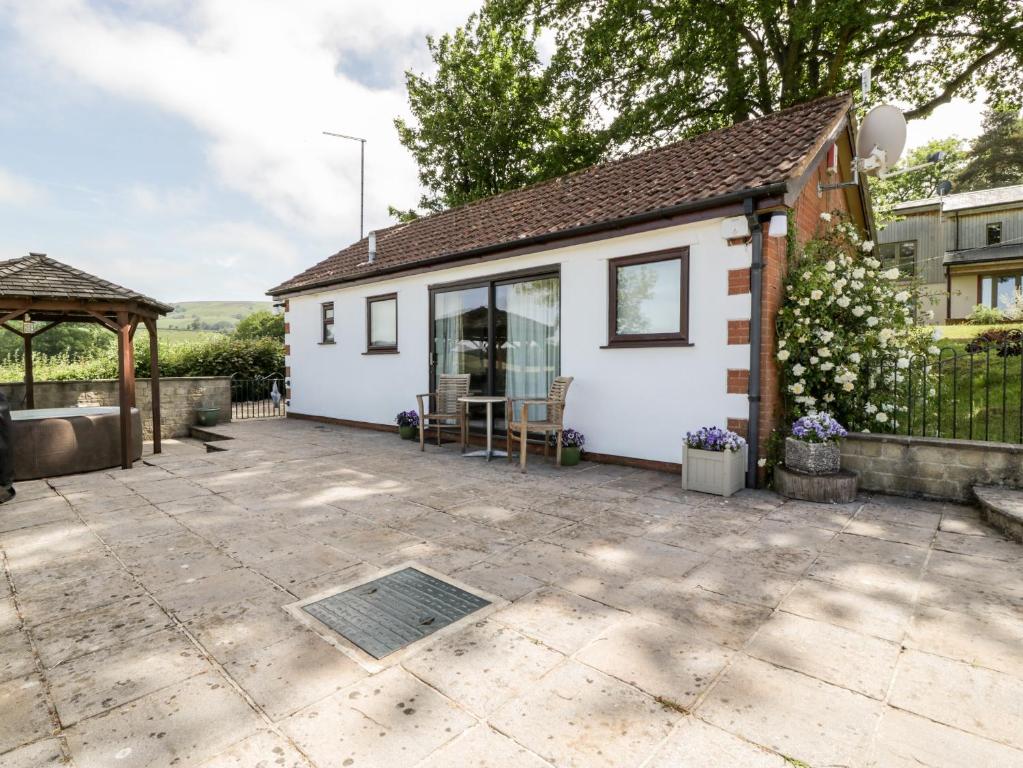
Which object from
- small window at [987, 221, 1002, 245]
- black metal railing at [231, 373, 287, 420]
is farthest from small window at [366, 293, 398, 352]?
small window at [987, 221, 1002, 245]

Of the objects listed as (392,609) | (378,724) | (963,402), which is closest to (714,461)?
(392,609)

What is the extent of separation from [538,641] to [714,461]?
340cm

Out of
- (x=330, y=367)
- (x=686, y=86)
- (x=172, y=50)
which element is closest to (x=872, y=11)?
(x=686, y=86)

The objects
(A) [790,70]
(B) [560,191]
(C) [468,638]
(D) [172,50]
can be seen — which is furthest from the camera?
(A) [790,70]

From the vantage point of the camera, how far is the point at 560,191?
895cm

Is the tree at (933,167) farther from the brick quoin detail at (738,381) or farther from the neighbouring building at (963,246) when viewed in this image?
the brick quoin detail at (738,381)

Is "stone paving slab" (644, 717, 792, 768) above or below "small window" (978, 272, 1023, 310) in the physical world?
below

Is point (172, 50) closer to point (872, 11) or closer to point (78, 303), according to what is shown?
point (78, 303)

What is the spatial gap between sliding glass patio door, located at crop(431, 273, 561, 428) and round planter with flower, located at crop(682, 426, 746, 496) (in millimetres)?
2515

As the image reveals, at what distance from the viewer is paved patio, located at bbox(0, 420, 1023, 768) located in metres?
1.74

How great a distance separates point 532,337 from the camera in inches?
305

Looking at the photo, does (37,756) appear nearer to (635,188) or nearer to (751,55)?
(635,188)

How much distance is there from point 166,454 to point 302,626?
691 centimetres

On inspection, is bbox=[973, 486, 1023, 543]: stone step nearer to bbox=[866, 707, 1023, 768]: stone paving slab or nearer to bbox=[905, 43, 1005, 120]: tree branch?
bbox=[866, 707, 1023, 768]: stone paving slab
